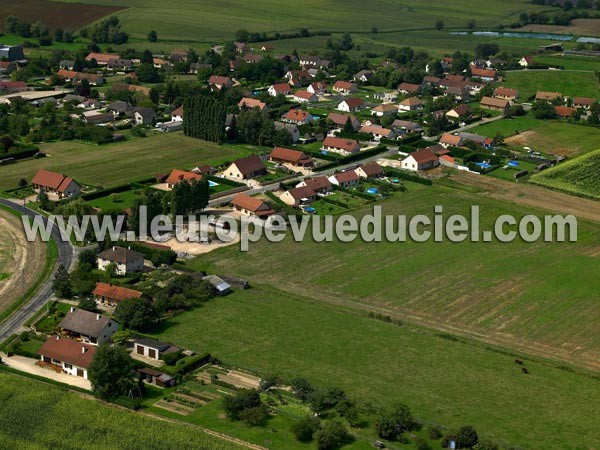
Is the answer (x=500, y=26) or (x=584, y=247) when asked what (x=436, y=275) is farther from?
(x=500, y=26)

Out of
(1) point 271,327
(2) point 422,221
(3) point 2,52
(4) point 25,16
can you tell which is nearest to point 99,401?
(1) point 271,327

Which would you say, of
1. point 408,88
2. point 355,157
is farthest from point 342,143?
point 408,88

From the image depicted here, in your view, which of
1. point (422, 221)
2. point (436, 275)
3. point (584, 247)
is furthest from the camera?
point (422, 221)

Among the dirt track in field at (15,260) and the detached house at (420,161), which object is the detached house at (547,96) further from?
the dirt track in field at (15,260)

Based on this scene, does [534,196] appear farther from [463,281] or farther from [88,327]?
[88,327]

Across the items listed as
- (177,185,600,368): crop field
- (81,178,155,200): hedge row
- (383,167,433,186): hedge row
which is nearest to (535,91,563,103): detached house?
(383,167,433,186): hedge row

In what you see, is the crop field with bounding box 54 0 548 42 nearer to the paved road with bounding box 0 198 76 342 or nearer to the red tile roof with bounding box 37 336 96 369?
the paved road with bounding box 0 198 76 342

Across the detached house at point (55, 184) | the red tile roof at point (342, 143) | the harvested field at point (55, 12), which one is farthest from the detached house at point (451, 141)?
the harvested field at point (55, 12)
